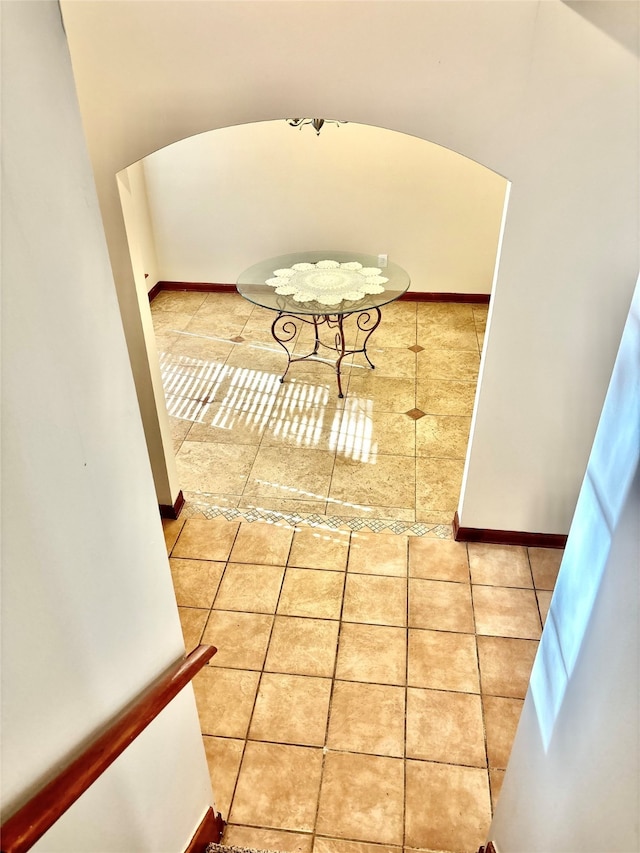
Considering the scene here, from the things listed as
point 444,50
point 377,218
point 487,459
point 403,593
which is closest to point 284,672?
point 403,593

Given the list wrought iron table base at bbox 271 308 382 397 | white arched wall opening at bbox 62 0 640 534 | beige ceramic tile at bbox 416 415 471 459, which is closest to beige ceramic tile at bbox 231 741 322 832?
white arched wall opening at bbox 62 0 640 534

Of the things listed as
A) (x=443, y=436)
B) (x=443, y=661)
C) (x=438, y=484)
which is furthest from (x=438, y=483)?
(x=443, y=661)

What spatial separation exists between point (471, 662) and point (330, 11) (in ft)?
9.53

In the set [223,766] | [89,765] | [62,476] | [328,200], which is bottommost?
[223,766]

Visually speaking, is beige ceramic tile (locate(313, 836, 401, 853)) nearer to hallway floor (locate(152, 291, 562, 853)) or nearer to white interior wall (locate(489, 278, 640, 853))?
hallway floor (locate(152, 291, 562, 853))

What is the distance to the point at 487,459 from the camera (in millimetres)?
3654

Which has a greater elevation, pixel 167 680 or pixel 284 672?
pixel 167 680

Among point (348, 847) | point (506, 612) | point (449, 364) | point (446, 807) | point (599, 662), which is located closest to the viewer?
point (599, 662)

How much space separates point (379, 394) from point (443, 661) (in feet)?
8.45

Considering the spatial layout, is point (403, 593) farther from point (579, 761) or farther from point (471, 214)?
point (471, 214)

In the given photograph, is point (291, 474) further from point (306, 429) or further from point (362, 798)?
point (362, 798)

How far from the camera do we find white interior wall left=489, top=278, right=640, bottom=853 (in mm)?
1319

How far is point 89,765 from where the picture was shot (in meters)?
1.49

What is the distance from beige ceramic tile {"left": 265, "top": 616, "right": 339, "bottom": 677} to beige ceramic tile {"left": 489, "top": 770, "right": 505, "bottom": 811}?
84 cm
